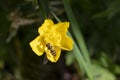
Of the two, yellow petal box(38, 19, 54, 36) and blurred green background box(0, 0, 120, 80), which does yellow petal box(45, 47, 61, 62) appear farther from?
blurred green background box(0, 0, 120, 80)

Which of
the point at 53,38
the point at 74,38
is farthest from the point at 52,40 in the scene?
the point at 74,38

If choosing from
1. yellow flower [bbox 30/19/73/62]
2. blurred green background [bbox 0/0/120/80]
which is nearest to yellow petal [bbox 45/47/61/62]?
yellow flower [bbox 30/19/73/62]

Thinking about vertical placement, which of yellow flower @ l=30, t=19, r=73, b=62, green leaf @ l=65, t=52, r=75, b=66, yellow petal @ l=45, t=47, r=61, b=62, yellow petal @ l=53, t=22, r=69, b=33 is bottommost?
green leaf @ l=65, t=52, r=75, b=66

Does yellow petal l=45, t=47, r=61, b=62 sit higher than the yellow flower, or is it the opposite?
the yellow flower

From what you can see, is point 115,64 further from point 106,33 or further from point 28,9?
point 28,9

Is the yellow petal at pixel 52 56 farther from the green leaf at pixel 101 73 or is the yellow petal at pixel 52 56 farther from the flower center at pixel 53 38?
the green leaf at pixel 101 73

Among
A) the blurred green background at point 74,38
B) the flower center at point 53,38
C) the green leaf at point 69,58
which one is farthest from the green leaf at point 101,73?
the flower center at point 53,38

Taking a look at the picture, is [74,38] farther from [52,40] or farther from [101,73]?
[52,40]
